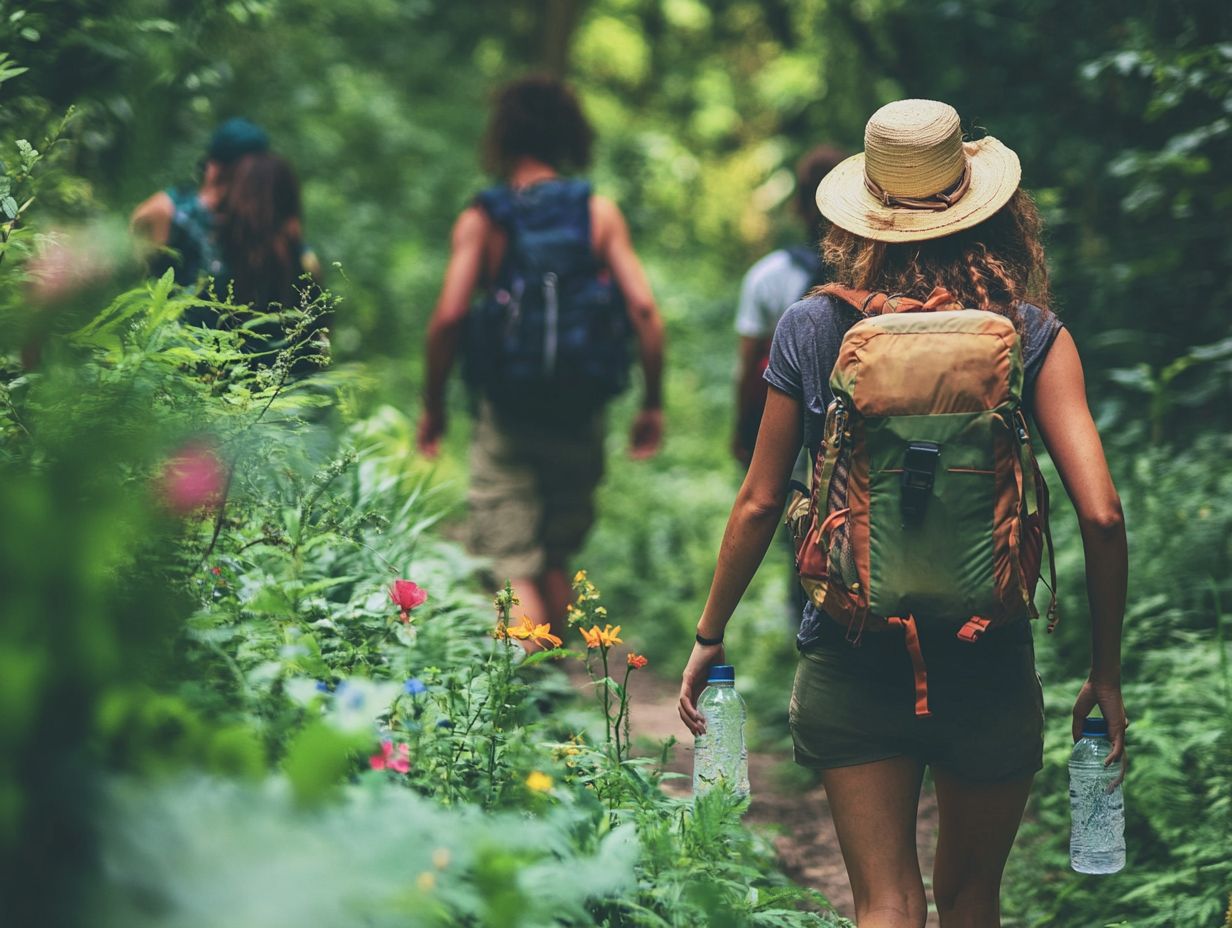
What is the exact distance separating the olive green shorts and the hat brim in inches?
33.2

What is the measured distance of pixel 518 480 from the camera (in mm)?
5512

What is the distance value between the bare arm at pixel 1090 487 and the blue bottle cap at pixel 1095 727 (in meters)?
0.07

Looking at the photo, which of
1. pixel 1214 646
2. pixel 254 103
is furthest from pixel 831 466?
pixel 254 103

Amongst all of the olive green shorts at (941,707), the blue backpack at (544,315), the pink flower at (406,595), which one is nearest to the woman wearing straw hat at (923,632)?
the olive green shorts at (941,707)

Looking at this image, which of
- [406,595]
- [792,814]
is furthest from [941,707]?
[792,814]

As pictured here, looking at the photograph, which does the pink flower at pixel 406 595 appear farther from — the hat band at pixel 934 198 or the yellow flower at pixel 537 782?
the hat band at pixel 934 198

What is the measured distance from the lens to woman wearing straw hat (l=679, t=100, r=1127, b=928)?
2650 mm

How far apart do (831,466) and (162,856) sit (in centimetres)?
150

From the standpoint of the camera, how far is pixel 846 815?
2.71 meters

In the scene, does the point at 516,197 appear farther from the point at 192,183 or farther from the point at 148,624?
the point at 148,624

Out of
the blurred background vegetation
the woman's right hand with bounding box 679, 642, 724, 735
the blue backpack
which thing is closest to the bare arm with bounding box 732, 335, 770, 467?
the blue backpack

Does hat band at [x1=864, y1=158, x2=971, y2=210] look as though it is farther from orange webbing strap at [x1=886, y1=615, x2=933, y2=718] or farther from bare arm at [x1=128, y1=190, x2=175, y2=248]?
bare arm at [x1=128, y1=190, x2=175, y2=248]

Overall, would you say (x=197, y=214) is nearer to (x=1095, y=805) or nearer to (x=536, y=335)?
(x=536, y=335)

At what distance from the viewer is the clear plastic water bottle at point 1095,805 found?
283 cm
